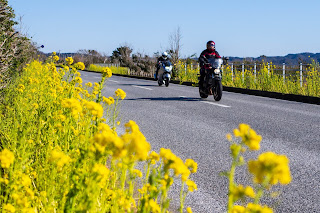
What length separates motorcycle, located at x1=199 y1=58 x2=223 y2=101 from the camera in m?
11.7

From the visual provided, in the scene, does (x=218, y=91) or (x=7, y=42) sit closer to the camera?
(x=7, y=42)

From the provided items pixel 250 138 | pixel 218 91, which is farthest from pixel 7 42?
pixel 250 138

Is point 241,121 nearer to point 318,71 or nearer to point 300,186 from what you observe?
point 300,186

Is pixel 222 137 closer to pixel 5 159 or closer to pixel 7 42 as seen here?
pixel 5 159

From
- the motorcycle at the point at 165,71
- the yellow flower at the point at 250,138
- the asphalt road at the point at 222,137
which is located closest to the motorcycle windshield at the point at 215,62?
the asphalt road at the point at 222,137

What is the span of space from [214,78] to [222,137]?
5.12 m

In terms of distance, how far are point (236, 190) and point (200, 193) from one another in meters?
2.85

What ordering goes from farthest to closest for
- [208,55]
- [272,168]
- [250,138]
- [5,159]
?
[208,55], [5,159], [250,138], [272,168]

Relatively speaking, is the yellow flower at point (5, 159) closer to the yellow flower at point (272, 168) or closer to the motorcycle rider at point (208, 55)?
the yellow flower at point (272, 168)

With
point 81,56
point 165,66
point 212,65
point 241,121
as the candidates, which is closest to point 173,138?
point 241,121

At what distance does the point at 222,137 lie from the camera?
6.79m

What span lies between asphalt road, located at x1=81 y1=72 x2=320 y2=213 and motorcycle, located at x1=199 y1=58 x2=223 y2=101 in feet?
1.71

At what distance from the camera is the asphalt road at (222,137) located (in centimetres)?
391

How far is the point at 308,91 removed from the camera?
13766 millimetres
